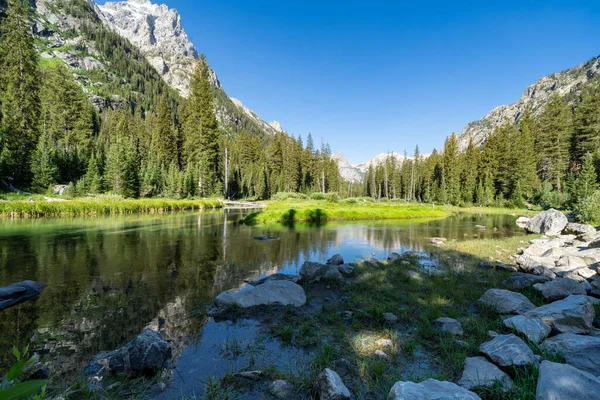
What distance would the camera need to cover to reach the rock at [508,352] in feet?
14.6

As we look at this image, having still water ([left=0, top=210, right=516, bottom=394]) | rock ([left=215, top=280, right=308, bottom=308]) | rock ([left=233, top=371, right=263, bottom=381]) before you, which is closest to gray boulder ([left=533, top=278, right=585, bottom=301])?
rock ([left=215, top=280, right=308, bottom=308])

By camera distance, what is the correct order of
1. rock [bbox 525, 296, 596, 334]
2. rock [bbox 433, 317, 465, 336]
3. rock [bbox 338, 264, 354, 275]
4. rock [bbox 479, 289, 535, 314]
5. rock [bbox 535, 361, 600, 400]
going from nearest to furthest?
rock [bbox 535, 361, 600, 400]
rock [bbox 525, 296, 596, 334]
rock [bbox 433, 317, 465, 336]
rock [bbox 479, 289, 535, 314]
rock [bbox 338, 264, 354, 275]

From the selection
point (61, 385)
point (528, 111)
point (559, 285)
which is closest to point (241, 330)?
point (61, 385)

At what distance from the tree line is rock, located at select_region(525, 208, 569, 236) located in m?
48.3

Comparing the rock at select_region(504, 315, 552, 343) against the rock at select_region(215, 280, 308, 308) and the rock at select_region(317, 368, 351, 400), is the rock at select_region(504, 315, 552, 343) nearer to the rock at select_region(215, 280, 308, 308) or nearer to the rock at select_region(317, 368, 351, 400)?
the rock at select_region(317, 368, 351, 400)

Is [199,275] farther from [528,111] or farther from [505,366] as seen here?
[528,111]

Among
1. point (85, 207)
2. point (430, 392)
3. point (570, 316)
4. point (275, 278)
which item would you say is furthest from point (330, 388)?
point (85, 207)

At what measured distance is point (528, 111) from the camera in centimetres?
7112

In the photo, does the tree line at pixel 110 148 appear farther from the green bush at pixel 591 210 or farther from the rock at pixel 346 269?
the green bush at pixel 591 210

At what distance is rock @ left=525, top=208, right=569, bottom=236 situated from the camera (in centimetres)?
2486

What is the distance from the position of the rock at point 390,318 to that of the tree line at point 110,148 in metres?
45.5

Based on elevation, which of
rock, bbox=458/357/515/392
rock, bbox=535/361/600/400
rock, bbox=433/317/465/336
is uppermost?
rock, bbox=535/361/600/400

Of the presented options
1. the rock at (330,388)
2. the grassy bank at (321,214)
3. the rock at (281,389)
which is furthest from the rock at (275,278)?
the grassy bank at (321,214)

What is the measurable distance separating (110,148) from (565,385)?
5904cm
